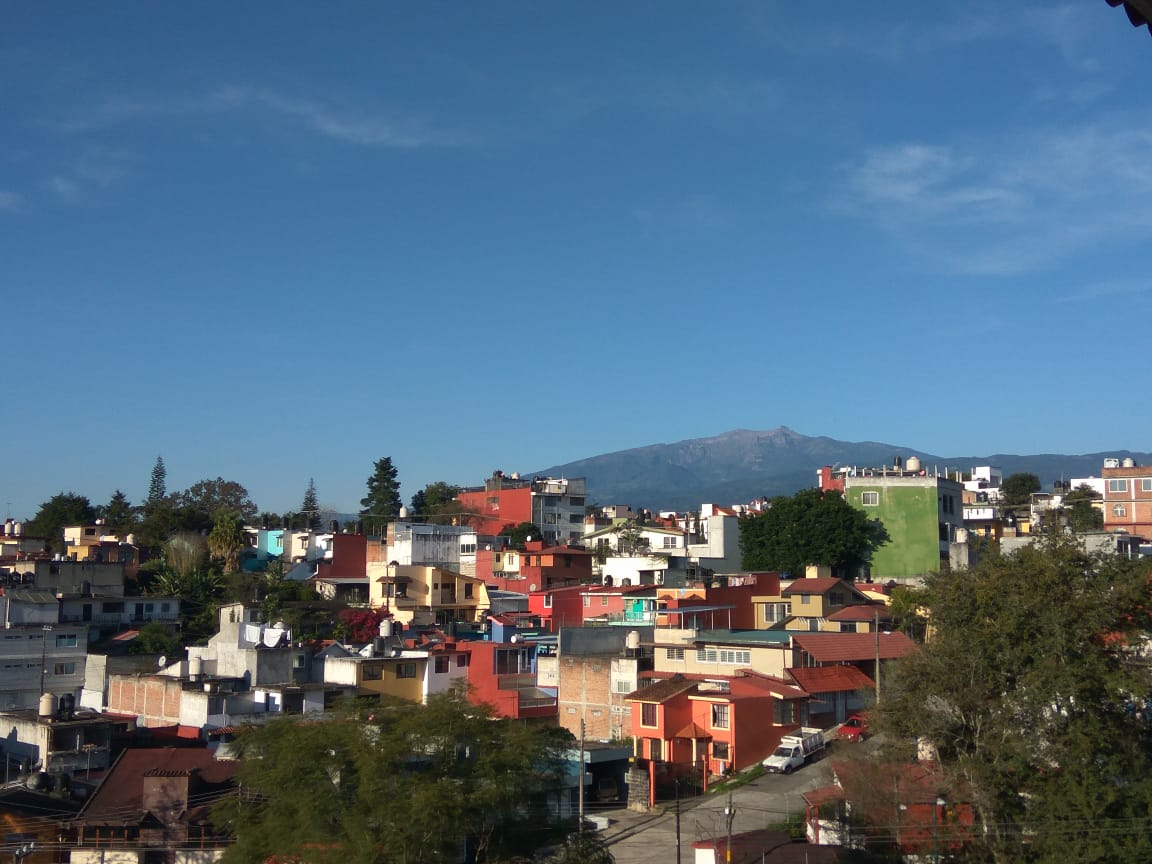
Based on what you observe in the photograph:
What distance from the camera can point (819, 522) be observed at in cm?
5638

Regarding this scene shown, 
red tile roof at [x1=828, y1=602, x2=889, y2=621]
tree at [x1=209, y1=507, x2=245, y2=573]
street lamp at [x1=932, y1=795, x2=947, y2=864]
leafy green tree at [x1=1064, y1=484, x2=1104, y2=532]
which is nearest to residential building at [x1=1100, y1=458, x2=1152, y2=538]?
leafy green tree at [x1=1064, y1=484, x2=1104, y2=532]

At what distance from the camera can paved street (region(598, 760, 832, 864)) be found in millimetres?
27062

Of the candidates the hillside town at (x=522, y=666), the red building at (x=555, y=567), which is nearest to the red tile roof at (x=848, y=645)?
the hillside town at (x=522, y=666)

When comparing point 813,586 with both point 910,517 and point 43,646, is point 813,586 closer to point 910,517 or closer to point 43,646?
point 910,517

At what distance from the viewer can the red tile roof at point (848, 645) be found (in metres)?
36.2

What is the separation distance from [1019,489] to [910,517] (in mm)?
44869

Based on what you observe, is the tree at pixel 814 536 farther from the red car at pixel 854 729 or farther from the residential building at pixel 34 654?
the residential building at pixel 34 654

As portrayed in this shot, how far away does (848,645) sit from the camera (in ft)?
Result: 122

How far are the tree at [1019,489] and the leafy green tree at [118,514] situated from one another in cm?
6864

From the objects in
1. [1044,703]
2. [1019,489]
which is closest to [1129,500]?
[1019,489]

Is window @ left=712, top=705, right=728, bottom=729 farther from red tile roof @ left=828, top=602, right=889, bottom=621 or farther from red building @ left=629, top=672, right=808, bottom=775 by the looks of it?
red tile roof @ left=828, top=602, right=889, bottom=621

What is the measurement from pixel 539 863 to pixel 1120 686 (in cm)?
1211

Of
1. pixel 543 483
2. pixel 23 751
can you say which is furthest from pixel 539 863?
pixel 543 483

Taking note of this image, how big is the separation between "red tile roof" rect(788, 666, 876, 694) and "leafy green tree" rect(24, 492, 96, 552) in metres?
61.6
